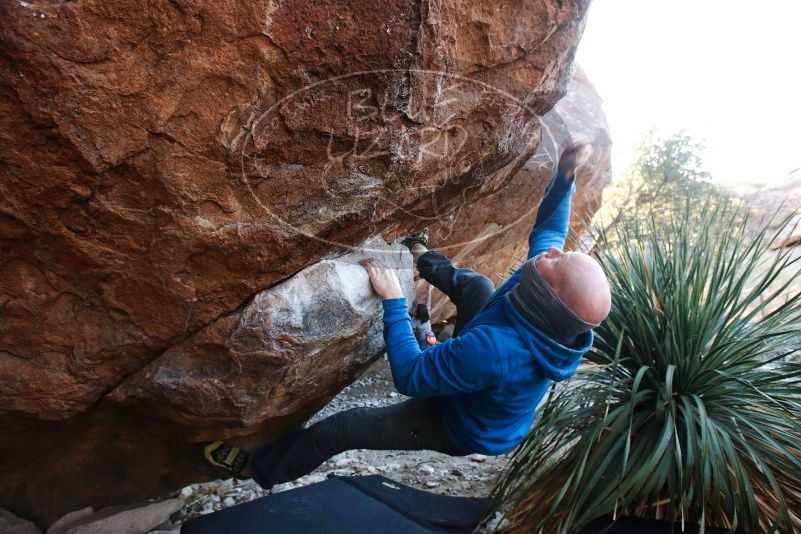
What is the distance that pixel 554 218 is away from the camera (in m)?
3.00

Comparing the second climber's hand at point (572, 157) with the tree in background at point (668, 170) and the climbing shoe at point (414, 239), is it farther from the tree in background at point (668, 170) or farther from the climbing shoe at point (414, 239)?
the tree in background at point (668, 170)

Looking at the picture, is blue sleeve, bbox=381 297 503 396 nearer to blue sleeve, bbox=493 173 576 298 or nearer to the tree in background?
blue sleeve, bbox=493 173 576 298

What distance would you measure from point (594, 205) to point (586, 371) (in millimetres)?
3254

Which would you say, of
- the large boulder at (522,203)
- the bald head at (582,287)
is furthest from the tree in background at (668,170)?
the bald head at (582,287)

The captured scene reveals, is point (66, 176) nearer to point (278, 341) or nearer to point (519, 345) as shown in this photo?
point (278, 341)

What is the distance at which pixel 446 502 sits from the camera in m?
2.96

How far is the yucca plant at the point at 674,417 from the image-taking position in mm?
2521

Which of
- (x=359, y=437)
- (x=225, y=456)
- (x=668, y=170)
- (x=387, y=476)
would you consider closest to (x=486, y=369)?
(x=359, y=437)

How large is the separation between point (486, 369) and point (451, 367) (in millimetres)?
143

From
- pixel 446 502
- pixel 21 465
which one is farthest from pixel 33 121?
pixel 446 502

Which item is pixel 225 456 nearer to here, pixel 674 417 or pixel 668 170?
pixel 674 417

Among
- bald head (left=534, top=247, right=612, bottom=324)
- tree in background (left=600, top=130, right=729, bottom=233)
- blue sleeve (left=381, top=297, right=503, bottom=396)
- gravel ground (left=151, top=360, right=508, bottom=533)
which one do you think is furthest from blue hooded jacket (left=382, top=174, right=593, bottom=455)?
tree in background (left=600, top=130, right=729, bottom=233)

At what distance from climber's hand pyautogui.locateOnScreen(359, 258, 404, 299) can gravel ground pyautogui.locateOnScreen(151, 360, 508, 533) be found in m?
1.43

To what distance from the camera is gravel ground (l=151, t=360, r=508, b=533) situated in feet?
11.2
